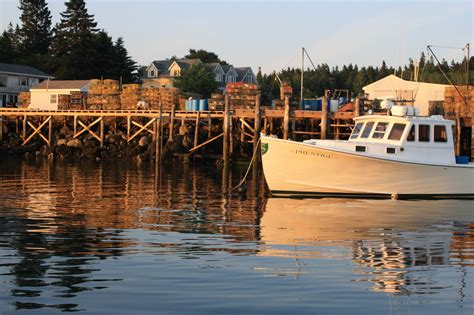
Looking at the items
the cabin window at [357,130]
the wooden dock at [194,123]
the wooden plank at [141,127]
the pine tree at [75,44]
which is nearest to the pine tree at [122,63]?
the pine tree at [75,44]

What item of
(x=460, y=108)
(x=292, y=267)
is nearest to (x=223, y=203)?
(x=292, y=267)

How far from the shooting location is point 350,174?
27125 millimetres

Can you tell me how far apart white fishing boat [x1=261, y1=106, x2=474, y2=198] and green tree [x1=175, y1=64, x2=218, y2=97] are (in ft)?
187

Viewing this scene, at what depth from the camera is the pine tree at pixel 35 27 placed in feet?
375

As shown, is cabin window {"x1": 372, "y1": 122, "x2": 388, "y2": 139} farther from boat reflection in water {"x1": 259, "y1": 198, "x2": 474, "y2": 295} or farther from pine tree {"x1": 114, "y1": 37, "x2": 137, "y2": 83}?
pine tree {"x1": 114, "y1": 37, "x2": 137, "y2": 83}

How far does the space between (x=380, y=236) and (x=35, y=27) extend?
105479 mm

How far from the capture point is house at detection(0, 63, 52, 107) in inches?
3246

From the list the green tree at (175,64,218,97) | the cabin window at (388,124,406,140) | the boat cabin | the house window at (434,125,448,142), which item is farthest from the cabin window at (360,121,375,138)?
the green tree at (175,64,218,97)

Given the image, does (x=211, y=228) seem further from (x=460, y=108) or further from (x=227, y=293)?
(x=460, y=108)

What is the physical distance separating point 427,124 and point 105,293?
58.4 feet

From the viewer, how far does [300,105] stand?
47.1 meters

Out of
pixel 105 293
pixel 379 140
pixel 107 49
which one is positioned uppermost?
pixel 107 49

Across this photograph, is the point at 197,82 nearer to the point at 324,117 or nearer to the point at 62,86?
the point at 62,86

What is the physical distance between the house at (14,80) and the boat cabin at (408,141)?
60.7m
